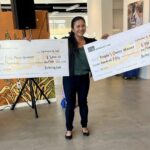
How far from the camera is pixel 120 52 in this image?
111 inches

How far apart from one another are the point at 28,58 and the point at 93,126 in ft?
4.21

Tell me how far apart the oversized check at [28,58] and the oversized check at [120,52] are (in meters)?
0.70

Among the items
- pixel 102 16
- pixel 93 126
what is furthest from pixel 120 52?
pixel 102 16

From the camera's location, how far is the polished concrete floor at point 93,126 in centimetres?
275

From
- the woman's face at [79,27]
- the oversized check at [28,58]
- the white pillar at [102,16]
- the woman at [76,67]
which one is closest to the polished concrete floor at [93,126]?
the woman at [76,67]

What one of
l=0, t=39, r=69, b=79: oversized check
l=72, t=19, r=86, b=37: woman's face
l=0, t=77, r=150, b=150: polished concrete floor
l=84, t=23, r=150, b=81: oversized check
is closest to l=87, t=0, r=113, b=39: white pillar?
l=0, t=77, r=150, b=150: polished concrete floor

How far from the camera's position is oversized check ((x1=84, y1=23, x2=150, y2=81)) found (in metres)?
2.76

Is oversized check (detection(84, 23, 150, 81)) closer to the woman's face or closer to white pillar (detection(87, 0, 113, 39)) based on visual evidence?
the woman's face

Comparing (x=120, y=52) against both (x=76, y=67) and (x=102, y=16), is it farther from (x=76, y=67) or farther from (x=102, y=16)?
(x=102, y=16)

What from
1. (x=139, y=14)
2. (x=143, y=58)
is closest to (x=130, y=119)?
(x=143, y=58)

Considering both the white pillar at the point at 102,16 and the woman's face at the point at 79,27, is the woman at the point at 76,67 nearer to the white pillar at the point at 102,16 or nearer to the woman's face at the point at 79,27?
the woman's face at the point at 79,27

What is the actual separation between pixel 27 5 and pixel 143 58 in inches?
74.9

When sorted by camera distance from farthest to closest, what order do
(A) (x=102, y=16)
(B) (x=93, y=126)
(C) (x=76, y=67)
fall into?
1. (A) (x=102, y=16)
2. (B) (x=93, y=126)
3. (C) (x=76, y=67)

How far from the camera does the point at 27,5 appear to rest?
364cm
